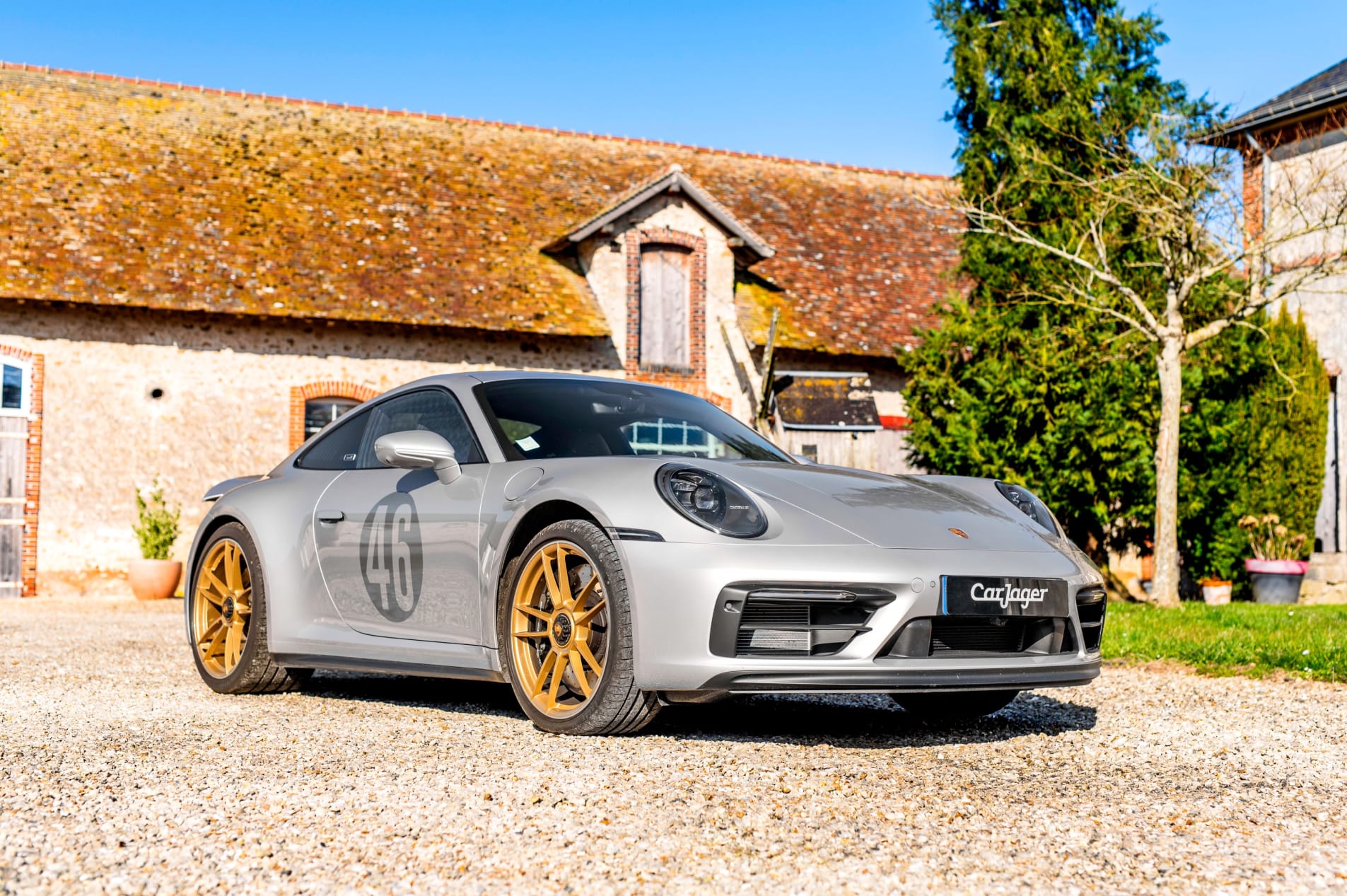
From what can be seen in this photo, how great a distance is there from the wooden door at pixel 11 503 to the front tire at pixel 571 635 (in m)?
14.6

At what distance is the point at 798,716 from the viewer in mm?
5473

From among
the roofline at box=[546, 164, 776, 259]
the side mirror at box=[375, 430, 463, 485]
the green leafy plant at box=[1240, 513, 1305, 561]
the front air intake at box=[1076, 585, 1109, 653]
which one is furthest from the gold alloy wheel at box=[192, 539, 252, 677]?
the roofline at box=[546, 164, 776, 259]

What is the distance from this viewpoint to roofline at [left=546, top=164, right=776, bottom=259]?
781 inches

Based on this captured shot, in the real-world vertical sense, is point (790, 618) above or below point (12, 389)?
below

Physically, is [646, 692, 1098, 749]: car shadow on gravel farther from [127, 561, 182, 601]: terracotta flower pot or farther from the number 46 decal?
[127, 561, 182, 601]: terracotta flower pot

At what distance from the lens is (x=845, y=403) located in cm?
1888

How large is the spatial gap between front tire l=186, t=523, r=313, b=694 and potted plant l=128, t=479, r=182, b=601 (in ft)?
37.0

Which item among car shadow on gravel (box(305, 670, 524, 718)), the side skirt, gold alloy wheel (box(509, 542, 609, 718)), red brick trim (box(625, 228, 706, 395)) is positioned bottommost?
car shadow on gravel (box(305, 670, 524, 718))

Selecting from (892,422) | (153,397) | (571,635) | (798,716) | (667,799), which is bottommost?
(798,716)

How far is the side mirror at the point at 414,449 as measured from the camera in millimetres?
4887

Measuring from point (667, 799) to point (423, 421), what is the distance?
254cm

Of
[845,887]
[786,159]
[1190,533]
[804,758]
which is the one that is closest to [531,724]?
[804,758]

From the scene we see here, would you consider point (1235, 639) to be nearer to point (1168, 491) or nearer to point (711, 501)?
point (1168, 491)

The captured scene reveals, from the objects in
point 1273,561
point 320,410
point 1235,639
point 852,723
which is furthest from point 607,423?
point 320,410
